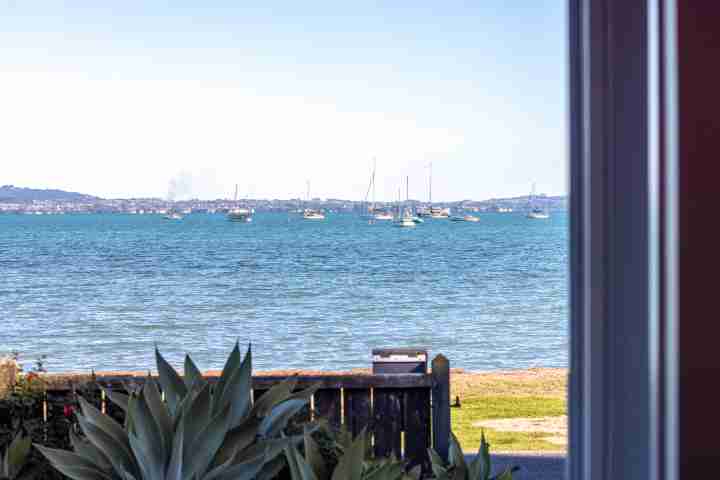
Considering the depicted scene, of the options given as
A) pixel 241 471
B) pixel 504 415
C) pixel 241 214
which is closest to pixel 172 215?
pixel 241 214

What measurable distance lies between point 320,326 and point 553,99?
61.5 ft

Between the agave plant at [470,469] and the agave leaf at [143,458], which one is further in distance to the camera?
the agave plant at [470,469]

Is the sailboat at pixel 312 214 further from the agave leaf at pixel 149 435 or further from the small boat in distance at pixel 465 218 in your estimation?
the agave leaf at pixel 149 435

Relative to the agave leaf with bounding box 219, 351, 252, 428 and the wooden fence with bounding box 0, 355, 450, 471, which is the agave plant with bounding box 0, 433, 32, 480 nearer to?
the agave leaf with bounding box 219, 351, 252, 428

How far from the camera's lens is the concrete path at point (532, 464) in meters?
5.02

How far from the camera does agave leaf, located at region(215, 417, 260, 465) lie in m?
2.04

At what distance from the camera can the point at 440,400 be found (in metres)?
3.28

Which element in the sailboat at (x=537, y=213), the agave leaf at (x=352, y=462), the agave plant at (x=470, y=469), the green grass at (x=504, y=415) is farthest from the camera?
the sailboat at (x=537, y=213)

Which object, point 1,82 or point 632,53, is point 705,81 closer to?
point 632,53

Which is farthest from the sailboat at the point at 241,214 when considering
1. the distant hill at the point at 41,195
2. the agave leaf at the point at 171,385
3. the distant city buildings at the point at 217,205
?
the agave leaf at the point at 171,385

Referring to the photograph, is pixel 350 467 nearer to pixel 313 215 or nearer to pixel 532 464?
pixel 532 464

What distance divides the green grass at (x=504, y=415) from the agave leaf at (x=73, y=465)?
465cm

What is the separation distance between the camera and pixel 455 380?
36.8 ft

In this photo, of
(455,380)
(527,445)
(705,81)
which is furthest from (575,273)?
(455,380)
